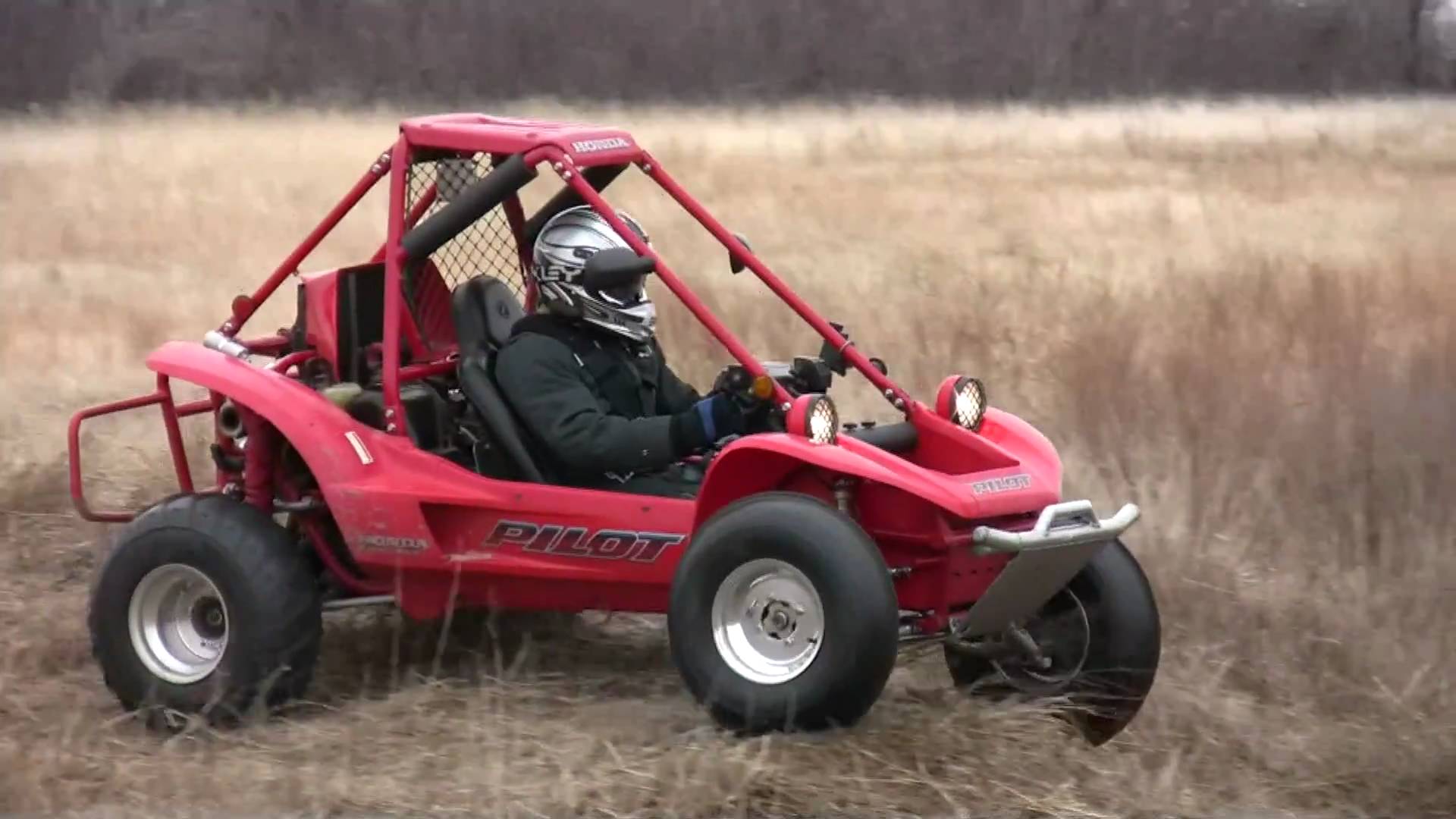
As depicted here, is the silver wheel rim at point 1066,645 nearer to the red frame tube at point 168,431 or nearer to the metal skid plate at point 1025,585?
the metal skid plate at point 1025,585

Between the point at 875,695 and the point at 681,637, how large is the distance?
55cm

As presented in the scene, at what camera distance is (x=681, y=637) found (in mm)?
5762

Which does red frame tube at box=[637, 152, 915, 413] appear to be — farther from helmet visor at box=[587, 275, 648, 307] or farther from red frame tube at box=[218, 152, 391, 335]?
red frame tube at box=[218, 152, 391, 335]

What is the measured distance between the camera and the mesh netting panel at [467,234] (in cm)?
688

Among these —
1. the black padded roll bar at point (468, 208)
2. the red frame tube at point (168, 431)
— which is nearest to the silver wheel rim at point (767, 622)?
the black padded roll bar at point (468, 208)

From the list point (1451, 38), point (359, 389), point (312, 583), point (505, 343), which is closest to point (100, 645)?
point (312, 583)

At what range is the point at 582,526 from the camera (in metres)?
6.20

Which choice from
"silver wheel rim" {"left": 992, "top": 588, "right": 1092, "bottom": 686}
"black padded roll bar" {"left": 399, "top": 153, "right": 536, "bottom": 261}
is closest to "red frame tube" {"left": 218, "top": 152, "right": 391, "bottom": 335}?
"black padded roll bar" {"left": 399, "top": 153, "right": 536, "bottom": 261}

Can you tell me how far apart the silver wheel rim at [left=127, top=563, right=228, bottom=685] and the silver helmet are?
136cm

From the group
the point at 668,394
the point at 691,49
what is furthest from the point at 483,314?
the point at 691,49

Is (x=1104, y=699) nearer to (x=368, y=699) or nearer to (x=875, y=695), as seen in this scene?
(x=875, y=695)

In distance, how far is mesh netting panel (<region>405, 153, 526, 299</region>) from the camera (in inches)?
271

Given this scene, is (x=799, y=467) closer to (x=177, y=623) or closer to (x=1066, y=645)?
(x=1066, y=645)

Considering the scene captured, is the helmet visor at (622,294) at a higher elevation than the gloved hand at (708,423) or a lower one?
higher
